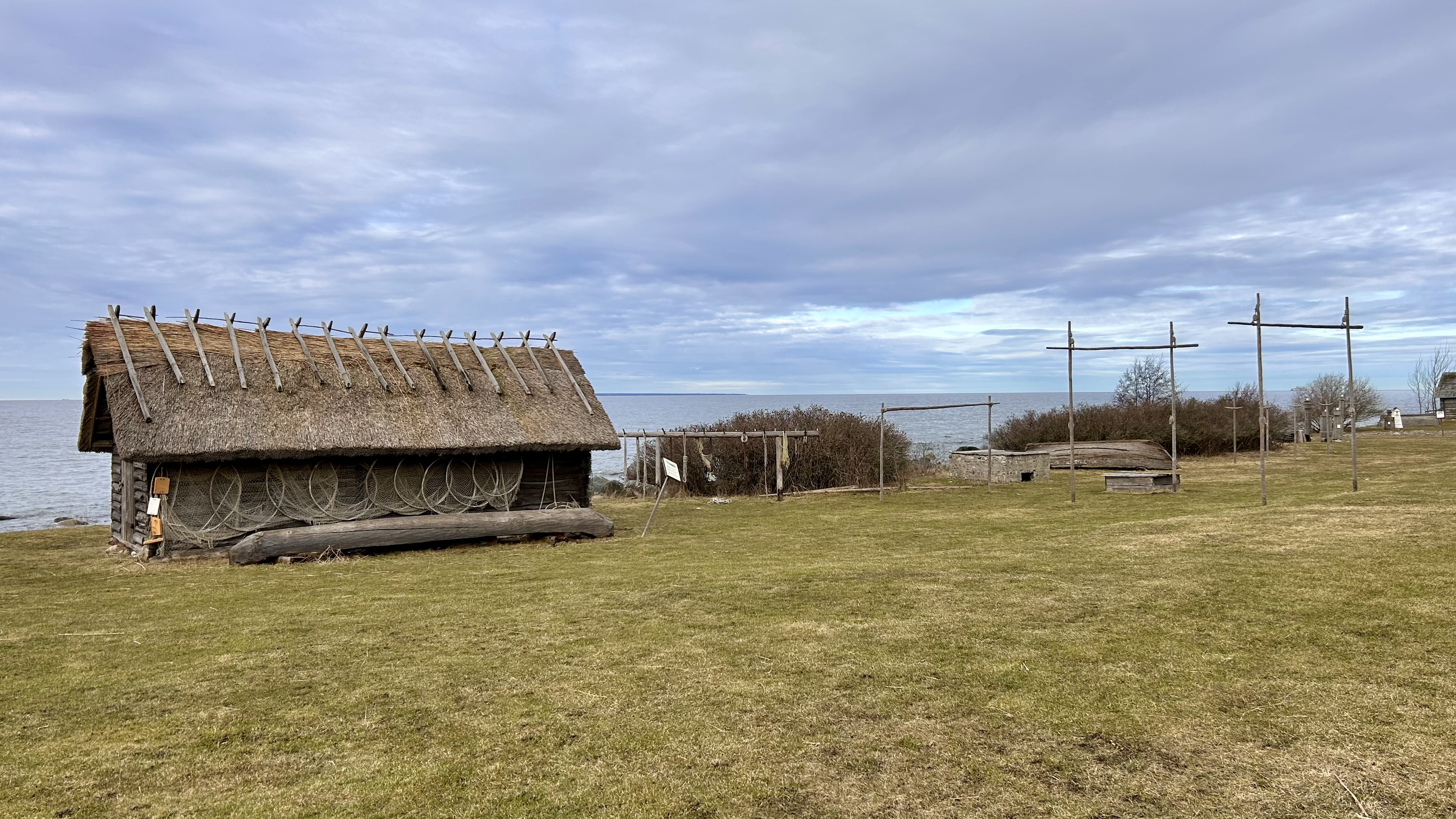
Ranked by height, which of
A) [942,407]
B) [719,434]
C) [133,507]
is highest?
[942,407]

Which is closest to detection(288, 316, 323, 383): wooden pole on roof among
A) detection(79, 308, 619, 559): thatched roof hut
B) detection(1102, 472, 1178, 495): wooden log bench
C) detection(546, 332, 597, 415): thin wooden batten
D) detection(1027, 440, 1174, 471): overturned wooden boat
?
detection(79, 308, 619, 559): thatched roof hut

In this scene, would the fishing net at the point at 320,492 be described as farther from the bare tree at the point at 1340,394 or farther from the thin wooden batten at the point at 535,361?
the bare tree at the point at 1340,394

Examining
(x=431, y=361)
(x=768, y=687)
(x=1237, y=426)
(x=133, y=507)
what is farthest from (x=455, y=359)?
(x=1237, y=426)

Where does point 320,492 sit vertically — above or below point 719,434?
below

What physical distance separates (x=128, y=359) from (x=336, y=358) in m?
3.37

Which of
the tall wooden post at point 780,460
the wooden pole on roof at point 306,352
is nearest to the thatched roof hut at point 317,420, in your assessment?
the wooden pole on roof at point 306,352

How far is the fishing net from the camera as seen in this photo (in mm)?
14812

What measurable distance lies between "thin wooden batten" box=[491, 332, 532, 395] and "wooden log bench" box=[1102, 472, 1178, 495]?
14349 millimetres

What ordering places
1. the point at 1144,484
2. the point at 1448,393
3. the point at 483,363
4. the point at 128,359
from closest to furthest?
the point at 128,359 < the point at 483,363 < the point at 1144,484 < the point at 1448,393

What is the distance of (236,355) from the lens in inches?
626

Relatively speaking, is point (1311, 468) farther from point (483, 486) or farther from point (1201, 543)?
point (483, 486)

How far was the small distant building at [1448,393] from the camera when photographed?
5838 centimetres

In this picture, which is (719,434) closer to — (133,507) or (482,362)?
(482,362)

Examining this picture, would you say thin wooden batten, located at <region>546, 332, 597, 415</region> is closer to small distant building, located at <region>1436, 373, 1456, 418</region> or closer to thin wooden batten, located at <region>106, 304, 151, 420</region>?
thin wooden batten, located at <region>106, 304, 151, 420</region>
